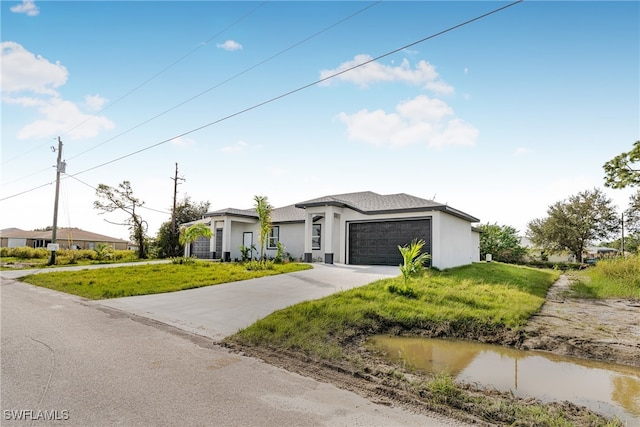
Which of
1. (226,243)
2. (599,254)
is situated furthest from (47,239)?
(599,254)

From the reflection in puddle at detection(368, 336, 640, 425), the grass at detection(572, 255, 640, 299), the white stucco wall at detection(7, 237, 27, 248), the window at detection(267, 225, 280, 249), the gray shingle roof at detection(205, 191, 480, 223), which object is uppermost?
the gray shingle roof at detection(205, 191, 480, 223)

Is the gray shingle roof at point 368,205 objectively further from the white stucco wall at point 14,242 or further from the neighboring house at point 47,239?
the white stucco wall at point 14,242

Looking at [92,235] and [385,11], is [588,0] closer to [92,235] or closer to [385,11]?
[385,11]

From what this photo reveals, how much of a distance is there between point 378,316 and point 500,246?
28720 mm

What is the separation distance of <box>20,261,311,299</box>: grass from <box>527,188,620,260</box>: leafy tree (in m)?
29.5

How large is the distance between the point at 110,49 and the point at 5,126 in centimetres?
464

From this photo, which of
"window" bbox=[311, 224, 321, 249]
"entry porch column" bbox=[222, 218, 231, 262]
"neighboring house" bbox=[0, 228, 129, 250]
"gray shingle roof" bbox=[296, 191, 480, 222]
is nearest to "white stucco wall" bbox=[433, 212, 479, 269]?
"gray shingle roof" bbox=[296, 191, 480, 222]

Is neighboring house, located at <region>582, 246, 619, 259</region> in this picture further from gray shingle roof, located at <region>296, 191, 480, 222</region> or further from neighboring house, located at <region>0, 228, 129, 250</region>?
neighboring house, located at <region>0, 228, 129, 250</region>

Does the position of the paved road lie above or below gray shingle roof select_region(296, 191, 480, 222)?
below

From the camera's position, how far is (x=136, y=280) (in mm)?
13758

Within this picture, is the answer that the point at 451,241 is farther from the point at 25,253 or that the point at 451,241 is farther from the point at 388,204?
the point at 25,253

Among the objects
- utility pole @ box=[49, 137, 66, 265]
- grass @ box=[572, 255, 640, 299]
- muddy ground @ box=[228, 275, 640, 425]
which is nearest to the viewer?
muddy ground @ box=[228, 275, 640, 425]

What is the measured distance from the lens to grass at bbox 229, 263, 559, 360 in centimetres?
630

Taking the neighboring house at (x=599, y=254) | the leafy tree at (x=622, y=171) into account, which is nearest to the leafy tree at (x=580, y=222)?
the neighboring house at (x=599, y=254)
